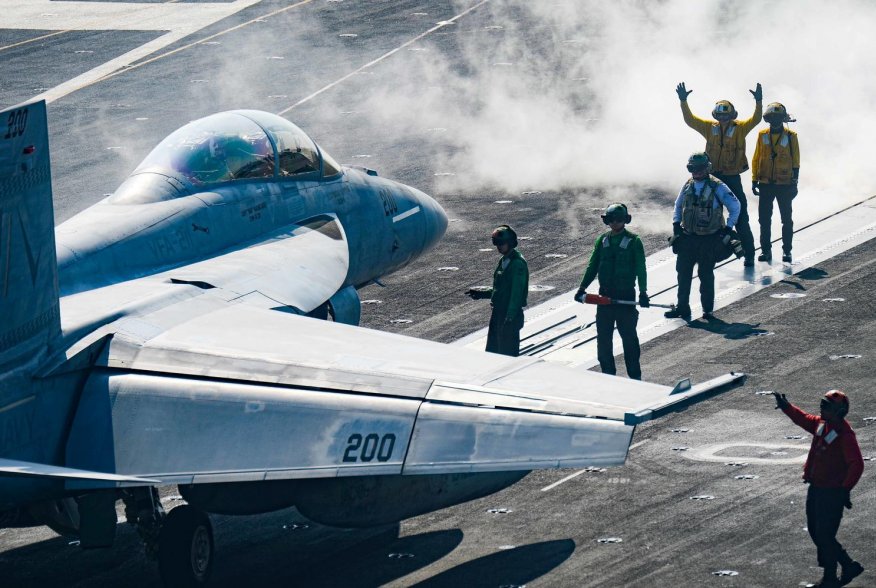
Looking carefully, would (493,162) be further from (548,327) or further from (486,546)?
(486,546)

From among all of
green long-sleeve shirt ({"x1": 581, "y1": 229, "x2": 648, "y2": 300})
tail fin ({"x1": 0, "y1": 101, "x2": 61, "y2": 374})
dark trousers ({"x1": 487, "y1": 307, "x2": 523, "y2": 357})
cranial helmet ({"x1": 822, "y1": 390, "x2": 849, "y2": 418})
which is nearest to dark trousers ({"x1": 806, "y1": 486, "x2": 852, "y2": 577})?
cranial helmet ({"x1": 822, "y1": 390, "x2": 849, "y2": 418})

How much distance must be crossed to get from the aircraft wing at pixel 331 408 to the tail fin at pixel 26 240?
79 centimetres

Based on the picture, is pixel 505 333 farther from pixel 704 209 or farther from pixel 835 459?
pixel 835 459

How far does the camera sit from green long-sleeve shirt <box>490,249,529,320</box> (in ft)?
61.8

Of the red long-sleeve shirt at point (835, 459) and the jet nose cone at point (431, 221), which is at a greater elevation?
the jet nose cone at point (431, 221)

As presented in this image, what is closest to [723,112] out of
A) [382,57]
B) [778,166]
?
[778,166]

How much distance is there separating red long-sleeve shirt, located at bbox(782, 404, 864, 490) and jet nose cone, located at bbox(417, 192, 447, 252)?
8.27 metres

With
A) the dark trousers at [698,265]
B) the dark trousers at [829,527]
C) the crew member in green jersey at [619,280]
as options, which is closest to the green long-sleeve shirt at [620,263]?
the crew member in green jersey at [619,280]

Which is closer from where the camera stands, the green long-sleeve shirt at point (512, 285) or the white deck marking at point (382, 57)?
the green long-sleeve shirt at point (512, 285)

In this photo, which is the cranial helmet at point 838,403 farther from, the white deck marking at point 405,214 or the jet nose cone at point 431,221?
the jet nose cone at point 431,221

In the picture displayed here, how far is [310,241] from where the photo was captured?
18578 mm

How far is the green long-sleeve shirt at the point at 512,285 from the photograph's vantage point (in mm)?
18828

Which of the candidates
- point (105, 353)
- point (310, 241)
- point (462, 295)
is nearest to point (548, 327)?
point (462, 295)

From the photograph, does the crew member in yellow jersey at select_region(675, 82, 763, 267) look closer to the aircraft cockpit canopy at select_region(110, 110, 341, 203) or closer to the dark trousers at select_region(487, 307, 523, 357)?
the dark trousers at select_region(487, 307, 523, 357)
